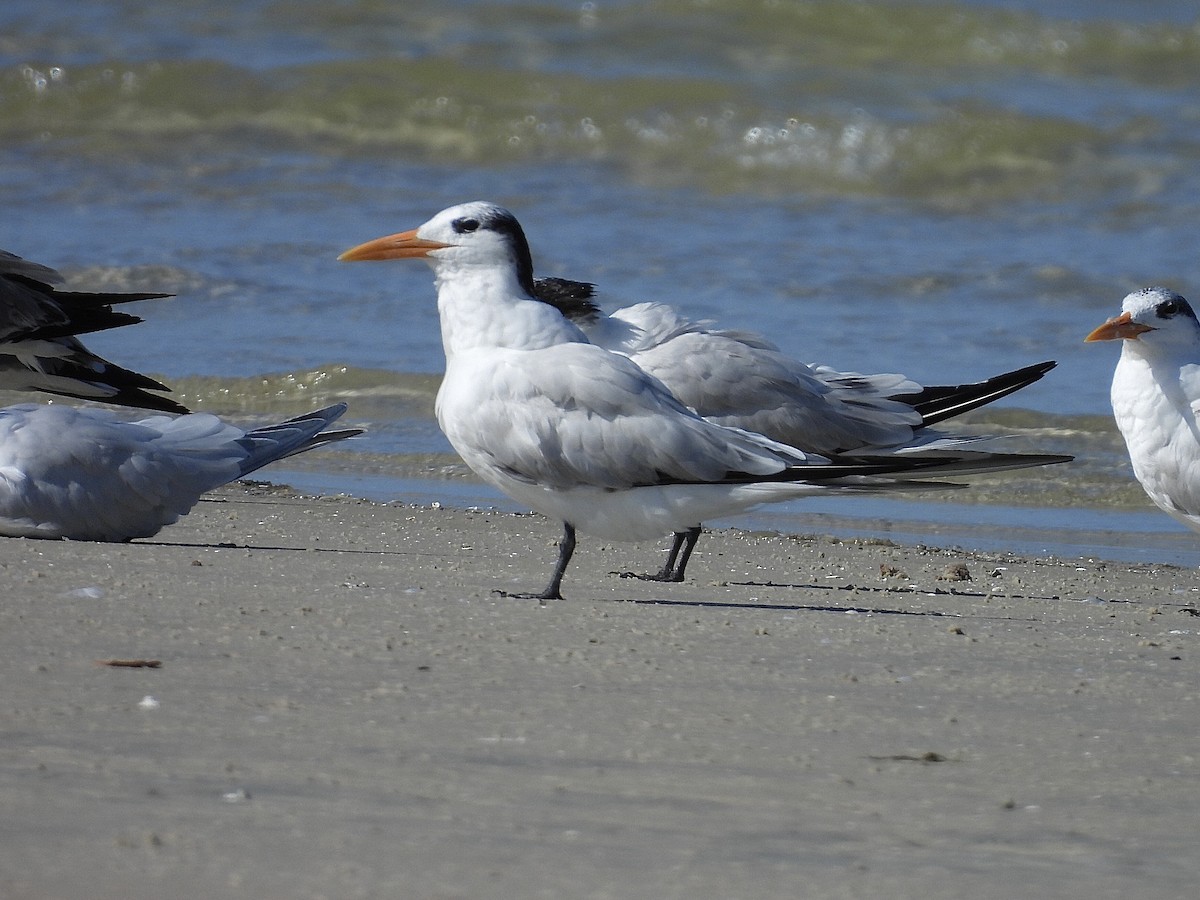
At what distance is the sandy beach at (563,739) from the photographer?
239 centimetres

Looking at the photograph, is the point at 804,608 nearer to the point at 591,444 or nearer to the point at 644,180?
the point at 591,444

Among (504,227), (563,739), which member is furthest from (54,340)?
(563,739)

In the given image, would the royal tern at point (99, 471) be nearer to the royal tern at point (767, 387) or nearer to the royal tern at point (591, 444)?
the royal tern at point (591, 444)

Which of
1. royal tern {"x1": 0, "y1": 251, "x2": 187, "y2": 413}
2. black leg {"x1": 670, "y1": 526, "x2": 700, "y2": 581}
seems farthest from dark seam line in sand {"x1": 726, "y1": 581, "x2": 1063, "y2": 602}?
royal tern {"x1": 0, "y1": 251, "x2": 187, "y2": 413}

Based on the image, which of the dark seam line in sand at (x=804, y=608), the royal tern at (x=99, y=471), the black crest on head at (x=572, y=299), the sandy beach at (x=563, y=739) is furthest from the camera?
the black crest on head at (x=572, y=299)

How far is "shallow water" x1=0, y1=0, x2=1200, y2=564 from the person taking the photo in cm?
839

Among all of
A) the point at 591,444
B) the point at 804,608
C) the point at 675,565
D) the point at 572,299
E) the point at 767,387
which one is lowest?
the point at 675,565

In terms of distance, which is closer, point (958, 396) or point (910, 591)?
point (910, 591)

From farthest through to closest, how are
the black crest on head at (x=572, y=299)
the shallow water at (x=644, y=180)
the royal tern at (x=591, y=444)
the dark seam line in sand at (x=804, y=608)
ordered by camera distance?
the shallow water at (x=644, y=180) → the black crest on head at (x=572, y=299) → the dark seam line in sand at (x=804, y=608) → the royal tern at (x=591, y=444)

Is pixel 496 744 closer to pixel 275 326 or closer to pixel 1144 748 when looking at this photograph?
pixel 1144 748

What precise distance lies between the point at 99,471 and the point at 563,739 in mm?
2213

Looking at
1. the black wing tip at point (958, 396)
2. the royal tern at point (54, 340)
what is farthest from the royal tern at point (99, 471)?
the black wing tip at point (958, 396)

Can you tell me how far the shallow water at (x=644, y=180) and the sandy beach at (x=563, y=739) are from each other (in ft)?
8.13

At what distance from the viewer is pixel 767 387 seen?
5621mm
